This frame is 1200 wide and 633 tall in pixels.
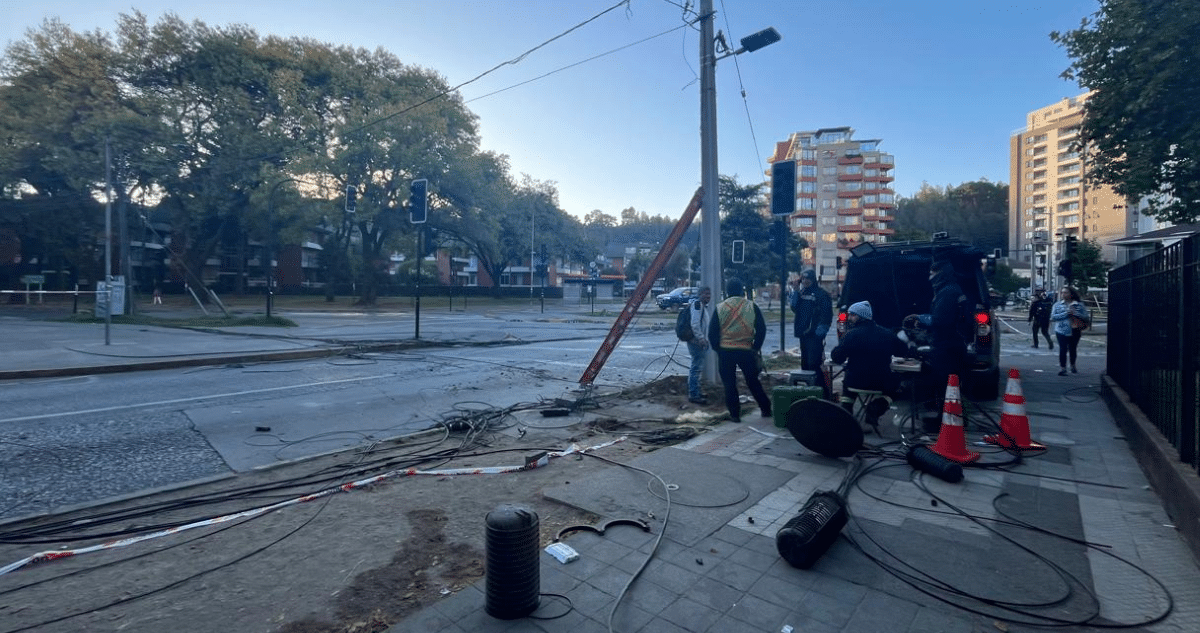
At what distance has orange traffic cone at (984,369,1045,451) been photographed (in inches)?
246

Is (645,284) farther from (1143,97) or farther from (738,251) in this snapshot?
(1143,97)

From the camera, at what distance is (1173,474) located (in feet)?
14.5

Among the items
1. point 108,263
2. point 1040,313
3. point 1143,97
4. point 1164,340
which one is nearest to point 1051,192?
point 1040,313

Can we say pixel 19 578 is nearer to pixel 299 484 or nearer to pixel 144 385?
pixel 299 484

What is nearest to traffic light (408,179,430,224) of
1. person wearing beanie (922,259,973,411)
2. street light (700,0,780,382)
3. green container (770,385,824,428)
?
street light (700,0,780,382)

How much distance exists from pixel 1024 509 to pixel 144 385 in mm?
12187

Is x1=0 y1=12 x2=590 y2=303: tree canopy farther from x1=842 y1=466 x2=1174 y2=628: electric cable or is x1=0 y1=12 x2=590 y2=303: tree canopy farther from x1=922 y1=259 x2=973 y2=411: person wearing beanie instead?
x1=842 y1=466 x2=1174 y2=628: electric cable

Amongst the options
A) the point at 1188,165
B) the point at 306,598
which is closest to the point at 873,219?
the point at 1188,165

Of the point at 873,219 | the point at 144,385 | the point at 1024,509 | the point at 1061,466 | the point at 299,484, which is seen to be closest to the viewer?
the point at 1024,509

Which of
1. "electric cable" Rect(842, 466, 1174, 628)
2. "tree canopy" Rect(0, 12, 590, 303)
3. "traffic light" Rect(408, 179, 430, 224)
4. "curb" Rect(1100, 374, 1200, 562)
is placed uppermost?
"tree canopy" Rect(0, 12, 590, 303)

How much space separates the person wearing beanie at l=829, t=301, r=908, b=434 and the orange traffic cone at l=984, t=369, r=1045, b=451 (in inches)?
40.8

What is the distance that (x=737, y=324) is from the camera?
292 inches

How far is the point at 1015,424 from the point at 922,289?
4636 mm

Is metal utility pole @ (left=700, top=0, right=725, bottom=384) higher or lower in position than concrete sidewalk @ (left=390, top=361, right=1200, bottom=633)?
higher
